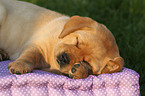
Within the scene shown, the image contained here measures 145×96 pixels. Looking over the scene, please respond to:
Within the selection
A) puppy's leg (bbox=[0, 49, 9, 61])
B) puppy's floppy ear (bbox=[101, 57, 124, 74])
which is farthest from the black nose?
puppy's leg (bbox=[0, 49, 9, 61])

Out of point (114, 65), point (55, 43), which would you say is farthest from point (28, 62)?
point (114, 65)

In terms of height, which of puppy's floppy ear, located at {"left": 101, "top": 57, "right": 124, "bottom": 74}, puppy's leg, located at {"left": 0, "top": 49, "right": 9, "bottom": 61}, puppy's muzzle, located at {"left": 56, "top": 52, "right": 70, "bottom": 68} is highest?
puppy's muzzle, located at {"left": 56, "top": 52, "right": 70, "bottom": 68}

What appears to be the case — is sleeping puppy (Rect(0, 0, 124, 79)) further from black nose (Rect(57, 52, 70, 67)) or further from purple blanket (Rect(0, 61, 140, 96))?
purple blanket (Rect(0, 61, 140, 96))

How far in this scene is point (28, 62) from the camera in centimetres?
283

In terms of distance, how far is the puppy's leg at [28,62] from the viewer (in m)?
2.60

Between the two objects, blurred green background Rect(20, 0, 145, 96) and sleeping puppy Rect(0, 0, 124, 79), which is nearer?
sleeping puppy Rect(0, 0, 124, 79)

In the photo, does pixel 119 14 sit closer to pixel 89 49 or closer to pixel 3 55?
pixel 89 49

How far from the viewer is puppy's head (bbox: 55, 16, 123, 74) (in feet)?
9.16

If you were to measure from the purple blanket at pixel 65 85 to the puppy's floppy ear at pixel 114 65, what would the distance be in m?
0.09

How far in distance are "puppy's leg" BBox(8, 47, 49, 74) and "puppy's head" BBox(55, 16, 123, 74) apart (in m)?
0.35

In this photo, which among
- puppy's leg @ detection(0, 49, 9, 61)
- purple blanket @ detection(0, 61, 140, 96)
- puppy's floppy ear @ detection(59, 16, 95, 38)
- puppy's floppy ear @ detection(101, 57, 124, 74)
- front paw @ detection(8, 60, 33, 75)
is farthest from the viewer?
puppy's leg @ detection(0, 49, 9, 61)

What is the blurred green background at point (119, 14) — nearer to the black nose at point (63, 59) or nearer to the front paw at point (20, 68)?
the black nose at point (63, 59)

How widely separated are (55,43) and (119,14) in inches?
125

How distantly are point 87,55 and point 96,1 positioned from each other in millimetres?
3805
